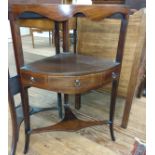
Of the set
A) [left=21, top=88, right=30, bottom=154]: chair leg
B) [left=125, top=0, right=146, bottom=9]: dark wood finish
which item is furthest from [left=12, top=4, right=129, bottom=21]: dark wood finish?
[left=125, top=0, right=146, bottom=9]: dark wood finish

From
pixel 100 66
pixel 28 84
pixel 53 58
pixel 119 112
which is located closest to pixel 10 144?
pixel 28 84

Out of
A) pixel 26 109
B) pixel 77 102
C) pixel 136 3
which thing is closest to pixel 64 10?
pixel 26 109

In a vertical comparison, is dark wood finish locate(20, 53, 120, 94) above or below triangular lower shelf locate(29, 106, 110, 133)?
above

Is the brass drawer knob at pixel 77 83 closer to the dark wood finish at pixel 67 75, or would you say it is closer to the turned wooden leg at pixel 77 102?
the dark wood finish at pixel 67 75

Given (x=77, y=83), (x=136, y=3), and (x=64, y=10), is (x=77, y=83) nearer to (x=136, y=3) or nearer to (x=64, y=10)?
(x=64, y=10)

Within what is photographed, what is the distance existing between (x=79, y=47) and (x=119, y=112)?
629mm

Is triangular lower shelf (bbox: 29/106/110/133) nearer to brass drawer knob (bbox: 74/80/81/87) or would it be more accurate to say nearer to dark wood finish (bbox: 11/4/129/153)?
dark wood finish (bbox: 11/4/129/153)

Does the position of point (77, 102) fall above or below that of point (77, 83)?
below

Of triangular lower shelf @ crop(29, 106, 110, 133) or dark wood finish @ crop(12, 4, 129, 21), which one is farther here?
triangular lower shelf @ crop(29, 106, 110, 133)

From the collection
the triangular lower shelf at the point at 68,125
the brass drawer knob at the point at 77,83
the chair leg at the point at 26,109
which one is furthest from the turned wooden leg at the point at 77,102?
the brass drawer knob at the point at 77,83

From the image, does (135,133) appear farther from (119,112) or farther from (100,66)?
(100,66)

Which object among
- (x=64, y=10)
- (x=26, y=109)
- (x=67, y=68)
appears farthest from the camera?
(x=26, y=109)

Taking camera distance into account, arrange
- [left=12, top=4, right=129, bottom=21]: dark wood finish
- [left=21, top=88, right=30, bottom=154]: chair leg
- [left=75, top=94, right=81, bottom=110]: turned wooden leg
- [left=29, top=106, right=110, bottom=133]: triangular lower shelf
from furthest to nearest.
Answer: [left=75, top=94, right=81, bottom=110]: turned wooden leg < [left=29, top=106, right=110, bottom=133]: triangular lower shelf < [left=21, top=88, right=30, bottom=154]: chair leg < [left=12, top=4, right=129, bottom=21]: dark wood finish

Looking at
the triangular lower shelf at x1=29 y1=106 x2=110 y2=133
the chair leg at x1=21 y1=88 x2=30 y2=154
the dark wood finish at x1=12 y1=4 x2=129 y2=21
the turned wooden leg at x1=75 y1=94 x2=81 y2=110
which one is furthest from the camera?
the turned wooden leg at x1=75 y1=94 x2=81 y2=110
